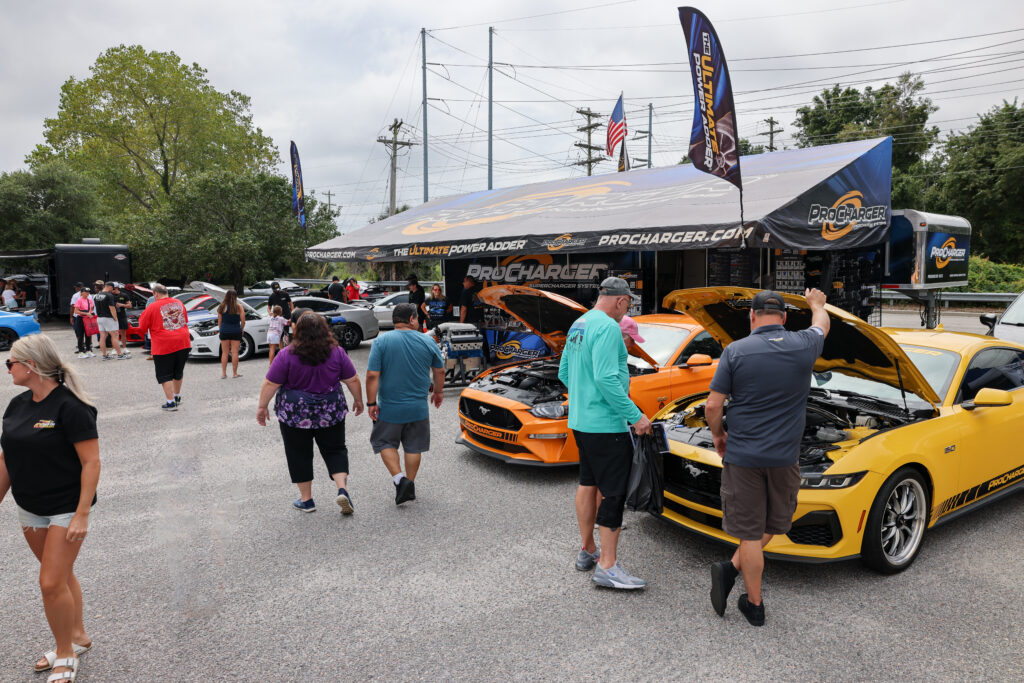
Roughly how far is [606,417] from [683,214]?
281 inches

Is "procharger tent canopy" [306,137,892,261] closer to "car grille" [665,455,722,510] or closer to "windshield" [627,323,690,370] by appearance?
"windshield" [627,323,690,370]

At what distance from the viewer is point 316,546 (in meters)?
4.58

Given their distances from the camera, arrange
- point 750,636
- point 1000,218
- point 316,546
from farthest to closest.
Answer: point 1000,218, point 316,546, point 750,636

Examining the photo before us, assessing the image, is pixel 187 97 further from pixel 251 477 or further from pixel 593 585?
pixel 593 585

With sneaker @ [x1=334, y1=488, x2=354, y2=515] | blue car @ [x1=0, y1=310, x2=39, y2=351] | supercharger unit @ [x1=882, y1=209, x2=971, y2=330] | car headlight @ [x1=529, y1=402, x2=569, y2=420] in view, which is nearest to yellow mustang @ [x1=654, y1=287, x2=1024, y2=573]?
car headlight @ [x1=529, y1=402, x2=569, y2=420]

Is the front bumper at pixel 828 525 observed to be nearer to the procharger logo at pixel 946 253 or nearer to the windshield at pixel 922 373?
the windshield at pixel 922 373

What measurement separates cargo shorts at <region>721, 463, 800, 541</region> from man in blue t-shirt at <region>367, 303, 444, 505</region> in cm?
269

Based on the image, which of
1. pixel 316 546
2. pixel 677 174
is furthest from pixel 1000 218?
pixel 316 546

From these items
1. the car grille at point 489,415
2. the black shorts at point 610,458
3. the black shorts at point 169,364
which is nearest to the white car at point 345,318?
the black shorts at point 169,364

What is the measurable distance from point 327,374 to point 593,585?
98.9 inches

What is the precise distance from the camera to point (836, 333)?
395 centimetres

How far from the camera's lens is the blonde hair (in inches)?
116

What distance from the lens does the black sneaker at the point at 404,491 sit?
5.35 m

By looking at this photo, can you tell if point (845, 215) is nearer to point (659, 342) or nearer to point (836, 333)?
point (659, 342)
